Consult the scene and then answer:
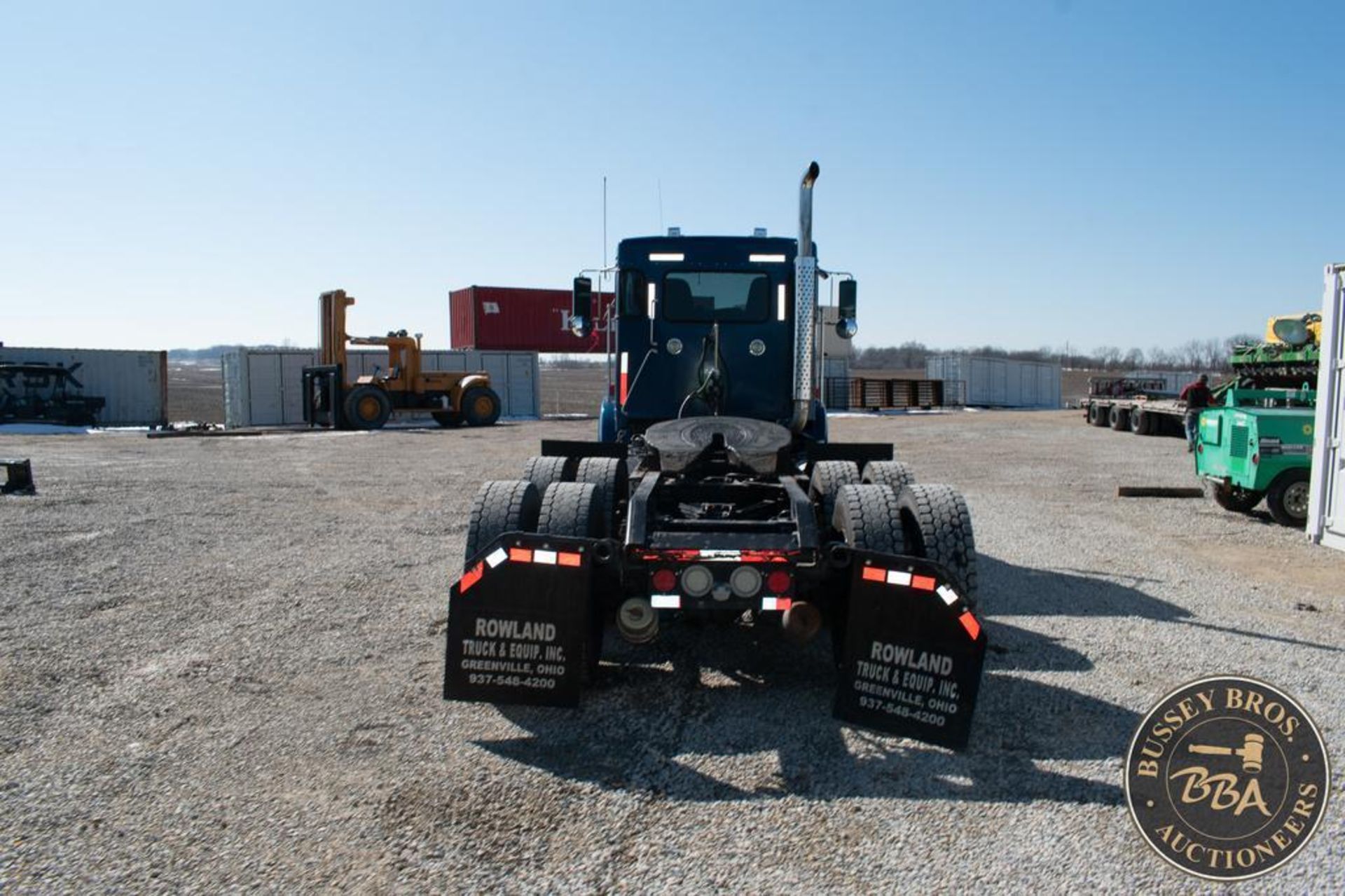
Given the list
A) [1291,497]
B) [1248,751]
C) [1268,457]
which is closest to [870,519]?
[1248,751]

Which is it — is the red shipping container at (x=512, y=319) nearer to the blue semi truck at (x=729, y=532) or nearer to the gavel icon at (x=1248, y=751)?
the blue semi truck at (x=729, y=532)

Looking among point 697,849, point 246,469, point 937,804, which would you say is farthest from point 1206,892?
point 246,469

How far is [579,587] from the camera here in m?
4.79

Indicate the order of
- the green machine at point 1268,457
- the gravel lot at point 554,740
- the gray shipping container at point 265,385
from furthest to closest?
the gray shipping container at point 265,385
the green machine at point 1268,457
the gravel lot at point 554,740

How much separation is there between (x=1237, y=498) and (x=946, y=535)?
853 centimetres

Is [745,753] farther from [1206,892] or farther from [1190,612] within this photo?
[1190,612]

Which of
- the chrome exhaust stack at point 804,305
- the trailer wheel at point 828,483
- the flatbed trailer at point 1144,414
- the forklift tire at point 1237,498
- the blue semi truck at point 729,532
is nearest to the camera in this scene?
the blue semi truck at point 729,532

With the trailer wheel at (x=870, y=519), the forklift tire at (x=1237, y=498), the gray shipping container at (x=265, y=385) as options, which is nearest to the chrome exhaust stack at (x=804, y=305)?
the trailer wheel at (x=870, y=519)

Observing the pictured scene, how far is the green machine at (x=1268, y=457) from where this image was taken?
1135 centimetres

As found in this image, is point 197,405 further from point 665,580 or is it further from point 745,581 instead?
point 745,581

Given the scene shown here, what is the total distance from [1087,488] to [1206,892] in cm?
1236

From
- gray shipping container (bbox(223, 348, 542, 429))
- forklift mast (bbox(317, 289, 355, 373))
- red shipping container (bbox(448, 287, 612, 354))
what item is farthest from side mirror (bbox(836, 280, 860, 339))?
red shipping container (bbox(448, 287, 612, 354))

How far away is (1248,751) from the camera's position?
14.0 feet

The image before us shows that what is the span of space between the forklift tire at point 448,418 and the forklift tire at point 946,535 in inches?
1030
